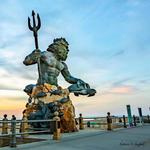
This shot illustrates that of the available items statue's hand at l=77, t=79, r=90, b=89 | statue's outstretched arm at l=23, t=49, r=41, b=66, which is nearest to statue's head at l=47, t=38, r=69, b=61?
statue's outstretched arm at l=23, t=49, r=41, b=66

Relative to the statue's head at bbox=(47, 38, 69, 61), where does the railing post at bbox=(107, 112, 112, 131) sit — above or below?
below

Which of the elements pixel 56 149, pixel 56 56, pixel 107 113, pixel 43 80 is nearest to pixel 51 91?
pixel 43 80

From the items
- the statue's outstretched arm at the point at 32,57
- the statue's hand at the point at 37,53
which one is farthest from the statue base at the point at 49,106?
the statue's hand at the point at 37,53

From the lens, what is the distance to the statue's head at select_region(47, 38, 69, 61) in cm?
1834

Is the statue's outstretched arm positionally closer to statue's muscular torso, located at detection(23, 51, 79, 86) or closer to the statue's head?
statue's muscular torso, located at detection(23, 51, 79, 86)

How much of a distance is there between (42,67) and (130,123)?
10.4m

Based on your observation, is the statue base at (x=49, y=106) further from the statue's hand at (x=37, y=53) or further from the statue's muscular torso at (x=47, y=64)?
the statue's hand at (x=37, y=53)

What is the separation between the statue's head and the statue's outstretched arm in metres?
1.54

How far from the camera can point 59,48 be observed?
1831 cm

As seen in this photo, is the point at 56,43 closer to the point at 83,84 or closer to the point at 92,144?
the point at 83,84

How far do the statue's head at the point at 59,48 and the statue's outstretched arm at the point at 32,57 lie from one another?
1542 mm

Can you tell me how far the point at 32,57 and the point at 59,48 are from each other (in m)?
2.10

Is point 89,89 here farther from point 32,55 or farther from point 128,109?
point 128,109

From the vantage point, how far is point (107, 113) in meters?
19.8
